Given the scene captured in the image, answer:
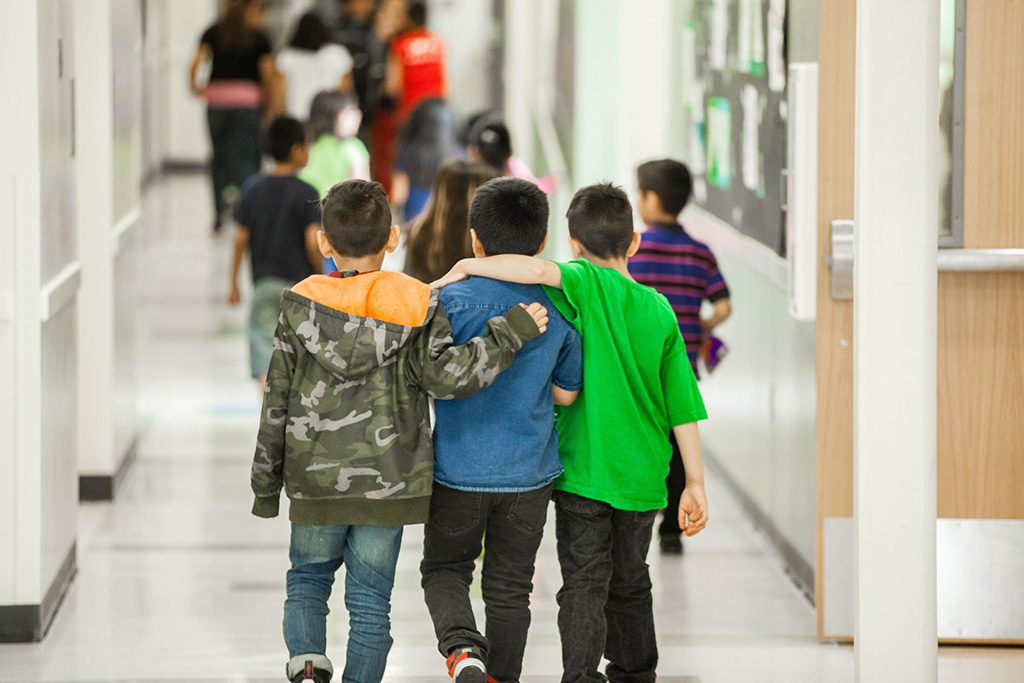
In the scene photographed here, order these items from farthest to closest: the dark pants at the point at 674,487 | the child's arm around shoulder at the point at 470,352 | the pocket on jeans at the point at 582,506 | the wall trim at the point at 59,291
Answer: the dark pants at the point at 674,487 < the wall trim at the point at 59,291 < the pocket on jeans at the point at 582,506 < the child's arm around shoulder at the point at 470,352

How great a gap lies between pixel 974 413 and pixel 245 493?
3.10 metres

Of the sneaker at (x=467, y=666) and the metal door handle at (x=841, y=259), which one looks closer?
the sneaker at (x=467, y=666)

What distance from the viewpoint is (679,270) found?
5266 millimetres

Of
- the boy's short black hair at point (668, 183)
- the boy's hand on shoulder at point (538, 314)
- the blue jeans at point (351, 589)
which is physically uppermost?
the boy's short black hair at point (668, 183)

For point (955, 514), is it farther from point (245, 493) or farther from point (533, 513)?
point (245, 493)

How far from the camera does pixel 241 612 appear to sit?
16.5ft

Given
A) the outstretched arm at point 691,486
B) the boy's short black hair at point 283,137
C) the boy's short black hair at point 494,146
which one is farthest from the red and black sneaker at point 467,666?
the boy's short black hair at point 283,137

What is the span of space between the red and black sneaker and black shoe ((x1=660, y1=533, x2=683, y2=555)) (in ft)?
7.06

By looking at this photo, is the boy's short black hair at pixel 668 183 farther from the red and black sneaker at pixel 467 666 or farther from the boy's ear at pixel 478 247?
the red and black sneaker at pixel 467 666

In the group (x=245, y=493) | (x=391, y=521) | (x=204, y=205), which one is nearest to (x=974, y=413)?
(x=391, y=521)

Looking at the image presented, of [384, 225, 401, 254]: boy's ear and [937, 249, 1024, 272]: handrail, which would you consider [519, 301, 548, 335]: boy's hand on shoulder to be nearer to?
[384, 225, 401, 254]: boy's ear

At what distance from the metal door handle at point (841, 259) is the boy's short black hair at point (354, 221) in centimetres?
137

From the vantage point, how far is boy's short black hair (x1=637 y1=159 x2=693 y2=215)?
5.25 metres

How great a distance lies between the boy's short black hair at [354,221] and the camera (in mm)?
3703
